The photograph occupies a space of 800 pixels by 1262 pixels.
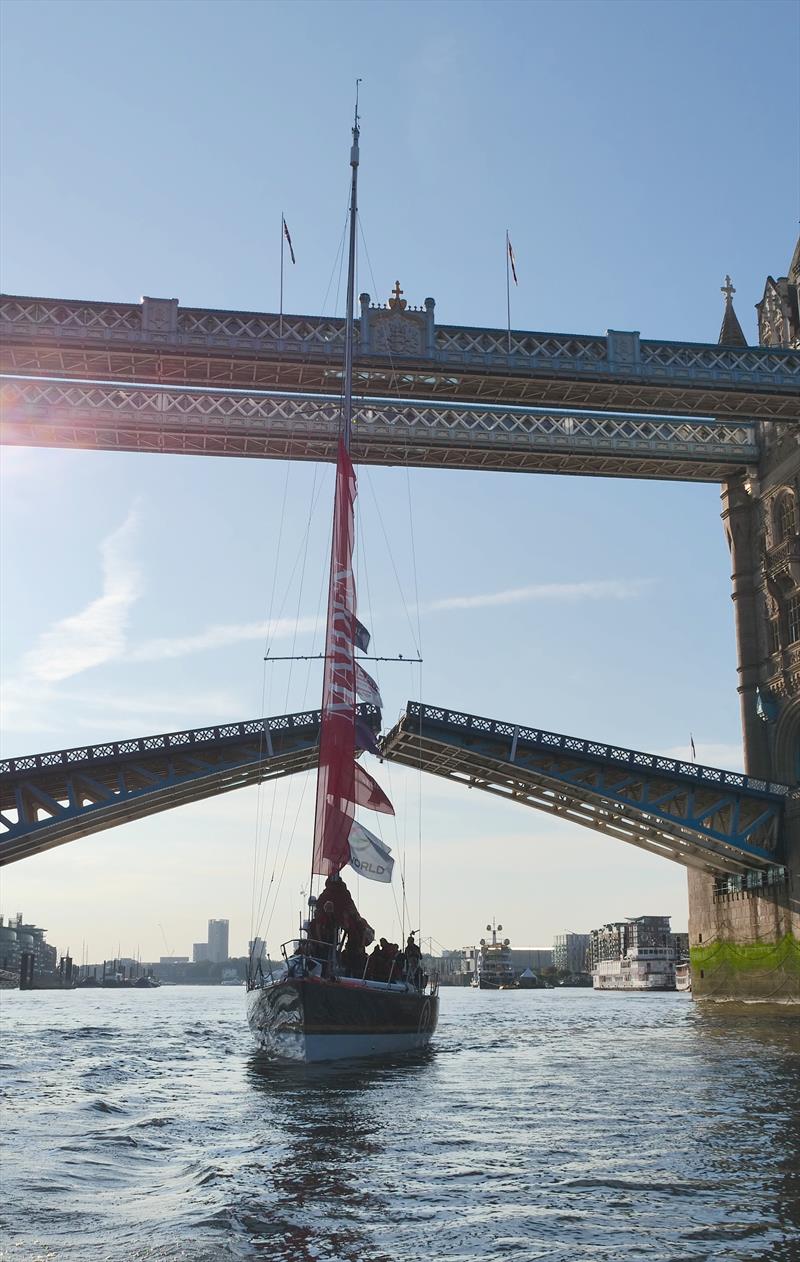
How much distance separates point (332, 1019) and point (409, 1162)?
13027mm

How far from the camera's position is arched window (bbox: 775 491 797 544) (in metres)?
54.1

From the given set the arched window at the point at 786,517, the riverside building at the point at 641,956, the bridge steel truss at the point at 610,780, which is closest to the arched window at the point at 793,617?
the arched window at the point at 786,517

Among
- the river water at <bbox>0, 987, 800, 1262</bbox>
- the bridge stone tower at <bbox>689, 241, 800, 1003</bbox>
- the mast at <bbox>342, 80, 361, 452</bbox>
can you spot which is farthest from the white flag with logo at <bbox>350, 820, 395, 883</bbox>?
the bridge stone tower at <bbox>689, 241, 800, 1003</bbox>

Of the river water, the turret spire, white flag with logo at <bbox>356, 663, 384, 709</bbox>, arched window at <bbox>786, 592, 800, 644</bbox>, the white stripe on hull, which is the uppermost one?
the turret spire

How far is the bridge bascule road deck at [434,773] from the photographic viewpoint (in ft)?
156

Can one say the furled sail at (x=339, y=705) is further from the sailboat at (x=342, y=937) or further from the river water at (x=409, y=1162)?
the river water at (x=409, y=1162)

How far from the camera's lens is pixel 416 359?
42.4 meters

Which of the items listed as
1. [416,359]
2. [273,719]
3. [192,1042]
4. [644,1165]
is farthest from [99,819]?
[644,1165]

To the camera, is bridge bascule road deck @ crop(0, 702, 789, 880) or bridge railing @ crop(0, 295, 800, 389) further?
bridge bascule road deck @ crop(0, 702, 789, 880)

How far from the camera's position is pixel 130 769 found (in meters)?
48.5

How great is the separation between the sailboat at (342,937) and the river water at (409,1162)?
41.0 inches

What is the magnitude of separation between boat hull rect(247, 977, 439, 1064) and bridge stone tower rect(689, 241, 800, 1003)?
80.7 ft

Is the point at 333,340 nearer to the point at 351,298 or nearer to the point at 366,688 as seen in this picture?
the point at 351,298

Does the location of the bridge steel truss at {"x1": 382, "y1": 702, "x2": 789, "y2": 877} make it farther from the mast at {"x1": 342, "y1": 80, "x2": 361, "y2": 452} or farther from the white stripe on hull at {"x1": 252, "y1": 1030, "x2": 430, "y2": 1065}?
the white stripe on hull at {"x1": 252, "y1": 1030, "x2": 430, "y2": 1065}
